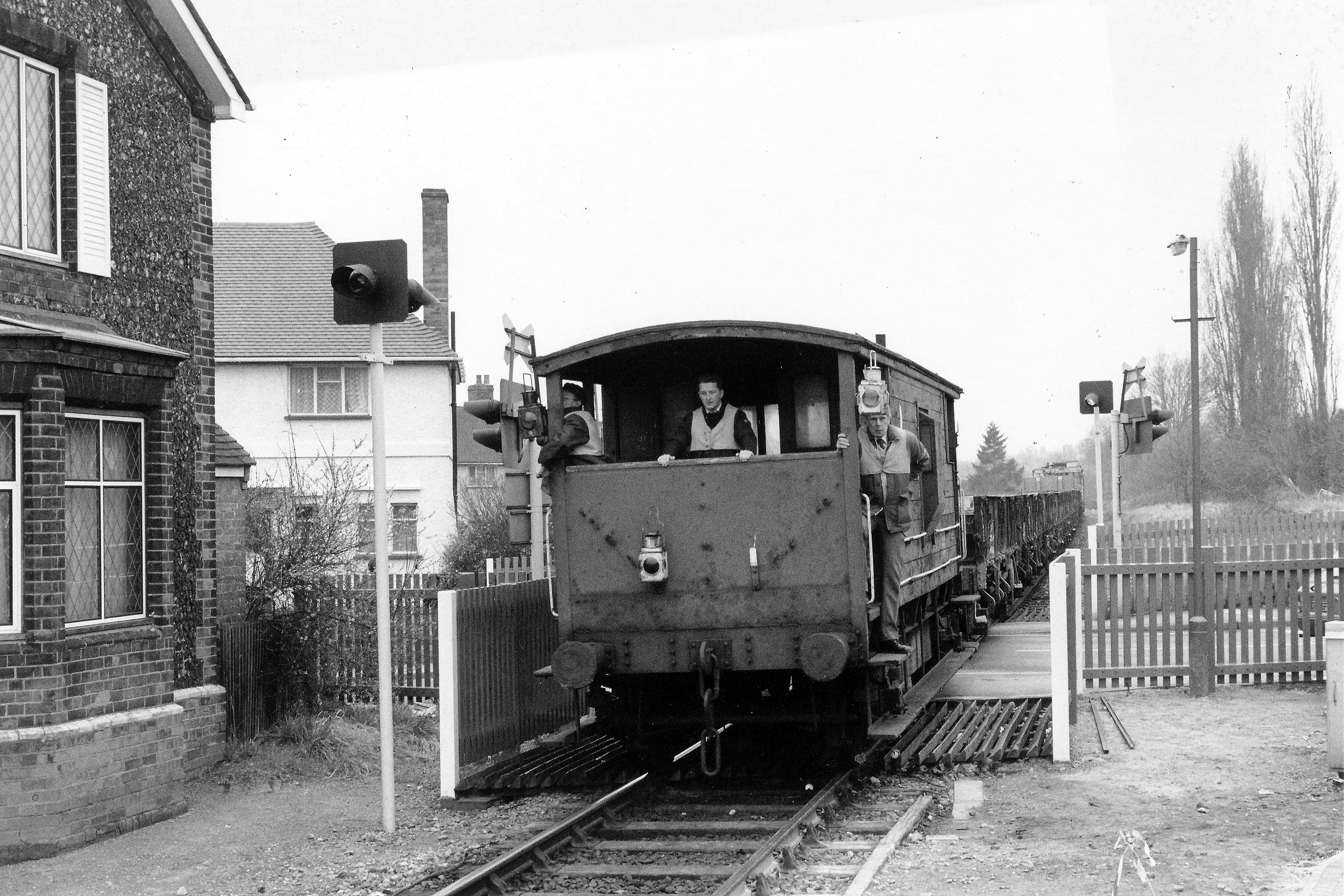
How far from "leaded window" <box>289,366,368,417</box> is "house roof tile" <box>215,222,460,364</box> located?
1.53 ft

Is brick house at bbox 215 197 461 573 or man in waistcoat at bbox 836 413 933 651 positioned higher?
brick house at bbox 215 197 461 573

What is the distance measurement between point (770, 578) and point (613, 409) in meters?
2.20

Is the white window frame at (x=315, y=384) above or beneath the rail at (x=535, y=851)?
above

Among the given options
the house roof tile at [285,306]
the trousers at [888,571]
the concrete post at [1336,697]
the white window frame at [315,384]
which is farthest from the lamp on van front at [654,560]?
the white window frame at [315,384]

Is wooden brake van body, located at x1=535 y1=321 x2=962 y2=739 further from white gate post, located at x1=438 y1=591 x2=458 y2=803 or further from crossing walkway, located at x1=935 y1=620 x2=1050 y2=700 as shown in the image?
crossing walkway, located at x1=935 y1=620 x2=1050 y2=700

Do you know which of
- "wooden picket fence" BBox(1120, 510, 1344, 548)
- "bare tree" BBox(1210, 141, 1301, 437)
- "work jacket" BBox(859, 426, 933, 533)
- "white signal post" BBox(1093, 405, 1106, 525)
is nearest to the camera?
"work jacket" BBox(859, 426, 933, 533)

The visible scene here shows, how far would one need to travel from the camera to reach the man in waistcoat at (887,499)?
974cm

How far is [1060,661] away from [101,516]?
278 inches

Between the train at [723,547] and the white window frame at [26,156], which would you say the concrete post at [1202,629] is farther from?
the white window frame at [26,156]

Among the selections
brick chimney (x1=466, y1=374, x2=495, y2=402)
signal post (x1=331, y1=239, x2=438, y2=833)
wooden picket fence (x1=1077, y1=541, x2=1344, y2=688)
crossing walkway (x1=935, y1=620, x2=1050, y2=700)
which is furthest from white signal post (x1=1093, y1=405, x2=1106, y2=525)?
brick chimney (x1=466, y1=374, x2=495, y2=402)

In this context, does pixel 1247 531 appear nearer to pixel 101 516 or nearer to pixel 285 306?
pixel 285 306

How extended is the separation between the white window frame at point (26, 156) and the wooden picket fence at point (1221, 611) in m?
9.40

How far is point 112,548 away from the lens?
1014 cm

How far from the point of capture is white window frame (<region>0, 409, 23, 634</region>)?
9.05 meters
